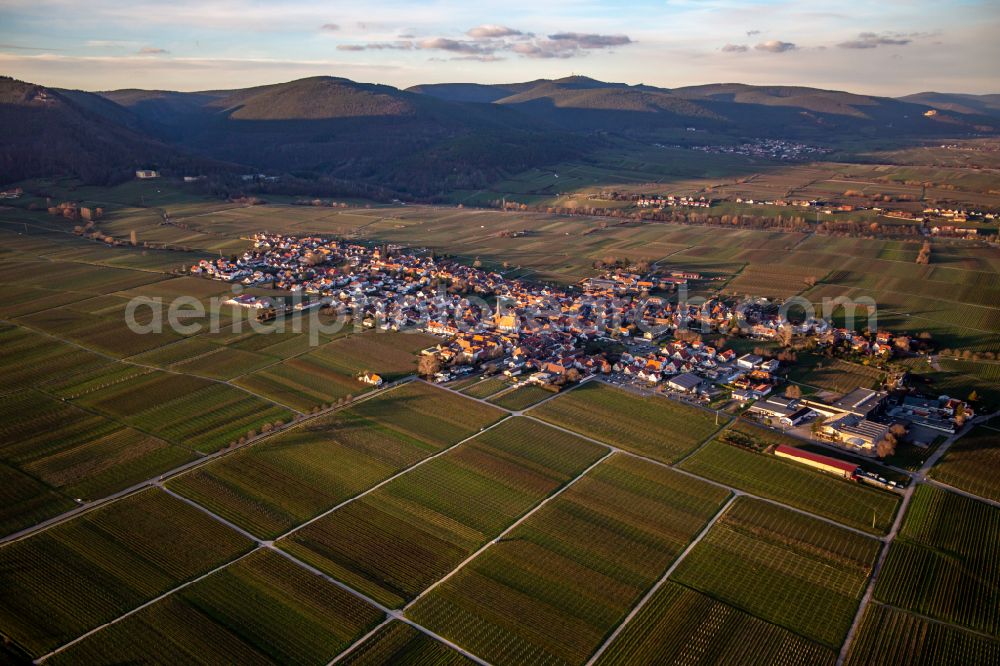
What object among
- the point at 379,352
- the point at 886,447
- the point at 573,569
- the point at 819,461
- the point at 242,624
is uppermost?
Answer: the point at 379,352

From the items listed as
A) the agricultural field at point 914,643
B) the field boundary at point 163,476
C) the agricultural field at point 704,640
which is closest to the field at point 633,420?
the agricultural field at point 704,640

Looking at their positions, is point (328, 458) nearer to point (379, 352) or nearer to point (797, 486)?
point (379, 352)

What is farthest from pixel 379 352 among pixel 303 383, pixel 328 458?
pixel 328 458

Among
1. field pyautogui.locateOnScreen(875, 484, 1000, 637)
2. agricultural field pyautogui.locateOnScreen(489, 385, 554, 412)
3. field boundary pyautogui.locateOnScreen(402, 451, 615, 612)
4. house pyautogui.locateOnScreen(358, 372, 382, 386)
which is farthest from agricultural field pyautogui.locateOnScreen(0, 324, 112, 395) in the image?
field pyautogui.locateOnScreen(875, 484, 1000, 637)

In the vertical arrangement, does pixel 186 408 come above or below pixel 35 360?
below

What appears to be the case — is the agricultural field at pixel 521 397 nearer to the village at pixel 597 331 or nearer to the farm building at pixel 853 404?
the village at pixel 597 331

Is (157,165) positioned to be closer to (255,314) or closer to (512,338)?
(255,314)

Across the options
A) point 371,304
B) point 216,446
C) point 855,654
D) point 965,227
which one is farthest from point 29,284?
point 965,227
